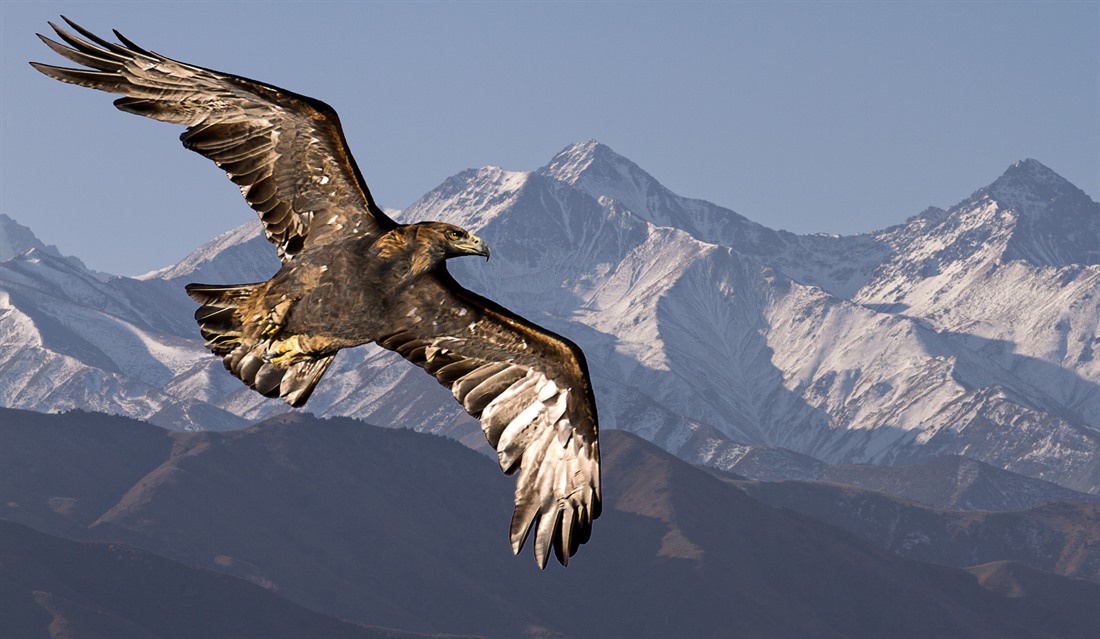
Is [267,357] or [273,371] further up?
[267,357]

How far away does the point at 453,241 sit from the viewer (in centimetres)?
1594

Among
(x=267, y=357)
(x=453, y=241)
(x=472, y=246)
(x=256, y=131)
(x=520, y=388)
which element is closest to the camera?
(x=267, y=357)

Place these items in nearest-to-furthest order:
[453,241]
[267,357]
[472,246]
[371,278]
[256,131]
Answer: [267,357], [371,278], [453,241], [472,246], [256,131]

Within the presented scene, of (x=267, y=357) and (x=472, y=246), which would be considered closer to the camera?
(x=267, y=357)

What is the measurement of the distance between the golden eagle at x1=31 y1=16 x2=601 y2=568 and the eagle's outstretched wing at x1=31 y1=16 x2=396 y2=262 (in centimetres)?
1

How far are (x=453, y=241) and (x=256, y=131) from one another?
2.38m

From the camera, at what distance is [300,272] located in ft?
51.0

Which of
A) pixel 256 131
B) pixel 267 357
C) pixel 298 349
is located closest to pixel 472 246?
pixel 298 349

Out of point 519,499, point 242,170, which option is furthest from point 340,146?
point 519,499

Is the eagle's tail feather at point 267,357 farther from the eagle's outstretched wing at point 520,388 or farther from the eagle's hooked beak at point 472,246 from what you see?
the eagle's hooked beak at point 472,246

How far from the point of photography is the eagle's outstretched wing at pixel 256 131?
16562mm

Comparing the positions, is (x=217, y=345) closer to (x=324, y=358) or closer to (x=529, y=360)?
(x=324, y=358)

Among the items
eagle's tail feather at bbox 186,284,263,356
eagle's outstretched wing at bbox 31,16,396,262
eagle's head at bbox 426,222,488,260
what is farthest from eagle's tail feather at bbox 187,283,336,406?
eagle's head at bbox 426,222,488,260

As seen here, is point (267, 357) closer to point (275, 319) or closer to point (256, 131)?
point (275, 319)
